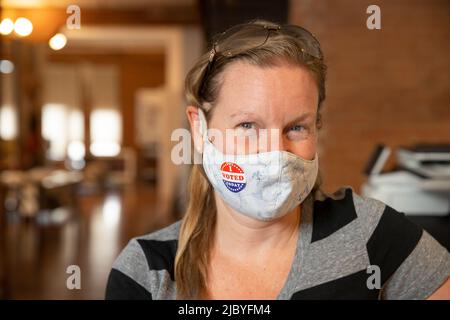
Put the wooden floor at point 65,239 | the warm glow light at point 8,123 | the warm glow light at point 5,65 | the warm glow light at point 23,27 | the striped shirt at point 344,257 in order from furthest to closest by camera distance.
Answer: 1. the warm glow light at point 8,123
2. the warm glow light at point 5,65
3. the wooden floor at point 65,239
4. the warm glow light at point 23,27
5. the striped shirt at point 344,257

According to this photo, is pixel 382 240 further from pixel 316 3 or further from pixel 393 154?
pixel 393 154

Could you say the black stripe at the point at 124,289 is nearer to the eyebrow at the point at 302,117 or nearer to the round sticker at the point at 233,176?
the round sticker at the point at 233,176

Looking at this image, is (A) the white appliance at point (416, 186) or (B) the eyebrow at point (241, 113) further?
(A) the white appliance at point (416, 186)

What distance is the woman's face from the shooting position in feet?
2.05

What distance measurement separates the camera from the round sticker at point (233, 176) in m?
0.66

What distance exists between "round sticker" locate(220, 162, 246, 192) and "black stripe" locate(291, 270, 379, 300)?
15 cm

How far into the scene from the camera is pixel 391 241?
30.4 inches

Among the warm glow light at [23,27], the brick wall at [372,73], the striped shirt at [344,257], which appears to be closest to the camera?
the striped shirt at [344,257]

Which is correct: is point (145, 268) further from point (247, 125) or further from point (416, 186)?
point (416, 186)

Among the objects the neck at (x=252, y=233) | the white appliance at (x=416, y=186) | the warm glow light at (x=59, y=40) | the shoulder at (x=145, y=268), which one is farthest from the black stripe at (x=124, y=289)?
the white appliance at (x=416, y=186)

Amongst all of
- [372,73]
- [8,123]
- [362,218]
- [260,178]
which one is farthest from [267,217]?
[8,123]

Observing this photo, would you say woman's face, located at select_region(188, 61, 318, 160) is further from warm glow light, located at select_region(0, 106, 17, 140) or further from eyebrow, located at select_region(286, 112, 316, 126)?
warm glow light, located at select_region(0, 106, 17, 140)

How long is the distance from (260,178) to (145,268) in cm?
24
